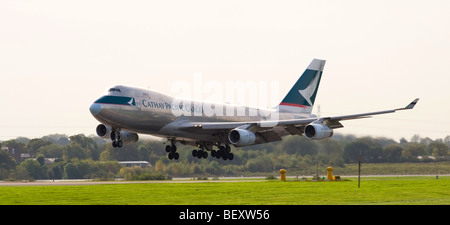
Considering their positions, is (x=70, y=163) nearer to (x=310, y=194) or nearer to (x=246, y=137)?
(x=246, y=137)

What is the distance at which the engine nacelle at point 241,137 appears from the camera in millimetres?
56375

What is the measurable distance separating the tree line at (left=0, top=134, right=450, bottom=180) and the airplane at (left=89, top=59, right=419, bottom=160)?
615 inches

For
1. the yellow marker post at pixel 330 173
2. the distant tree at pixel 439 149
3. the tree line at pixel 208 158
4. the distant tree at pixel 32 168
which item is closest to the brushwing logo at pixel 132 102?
the yellow marker post at pixel 330 173

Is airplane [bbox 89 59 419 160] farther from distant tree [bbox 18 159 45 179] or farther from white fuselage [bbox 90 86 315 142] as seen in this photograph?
distant tree [bbox 18 159 45 179]

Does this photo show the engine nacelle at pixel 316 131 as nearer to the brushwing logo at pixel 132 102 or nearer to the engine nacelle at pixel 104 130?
the brushwing logo at pixel 132 102

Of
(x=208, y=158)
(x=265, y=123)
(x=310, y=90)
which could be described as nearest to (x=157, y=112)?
(x=265, y=123)

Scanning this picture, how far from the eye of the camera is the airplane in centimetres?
5172

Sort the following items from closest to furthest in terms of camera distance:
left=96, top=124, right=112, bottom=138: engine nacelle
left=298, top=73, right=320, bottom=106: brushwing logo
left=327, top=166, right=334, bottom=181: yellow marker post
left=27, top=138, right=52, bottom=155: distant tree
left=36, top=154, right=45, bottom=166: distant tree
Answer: left=96, top=124, right=112, bottom=138: engine nacelle < left=327, top=166, right=334, bottom=181: yellow marker post < left=298, top=73, right=320, bottom=106: brushwing logo < left=36, top=154, right=45, bottom=166: distant tree < left=27, top=138, right=52, bottom=155: distant tree

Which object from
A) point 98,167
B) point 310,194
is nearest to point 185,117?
point 310,194

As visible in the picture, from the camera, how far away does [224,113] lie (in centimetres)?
6069

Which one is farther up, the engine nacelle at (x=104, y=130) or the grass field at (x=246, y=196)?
the engine nacelle at (x=104, y=130)

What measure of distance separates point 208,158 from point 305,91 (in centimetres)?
2127

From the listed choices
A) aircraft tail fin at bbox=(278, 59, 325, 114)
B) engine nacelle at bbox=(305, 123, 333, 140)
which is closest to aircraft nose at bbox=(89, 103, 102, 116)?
engine nacelle at bbox=(305, 123, 333, 140)

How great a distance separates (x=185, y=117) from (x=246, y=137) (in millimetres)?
5213
